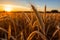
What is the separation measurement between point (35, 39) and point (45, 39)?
1.77 meters

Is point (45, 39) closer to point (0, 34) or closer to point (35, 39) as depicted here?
point (35, 39)

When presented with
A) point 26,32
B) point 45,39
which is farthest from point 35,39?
point 45,39

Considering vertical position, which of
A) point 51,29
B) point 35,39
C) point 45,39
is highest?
point 45,39

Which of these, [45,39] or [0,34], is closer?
[45,39]

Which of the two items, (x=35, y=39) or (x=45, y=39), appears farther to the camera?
(x=35, y=39)

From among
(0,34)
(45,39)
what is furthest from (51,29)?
(45,39)

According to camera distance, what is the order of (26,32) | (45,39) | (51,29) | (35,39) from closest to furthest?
(45,39), (35,39), (26,32), (51,29)

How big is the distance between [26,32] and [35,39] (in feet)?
1.16

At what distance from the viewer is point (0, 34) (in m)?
5.20

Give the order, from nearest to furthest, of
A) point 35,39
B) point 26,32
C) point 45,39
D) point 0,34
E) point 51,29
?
point 45,39
point 35,39
point 26,32
point 0,34
point 51,29

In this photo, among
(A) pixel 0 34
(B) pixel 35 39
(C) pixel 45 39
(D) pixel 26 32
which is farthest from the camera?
(A) pixel 0 34

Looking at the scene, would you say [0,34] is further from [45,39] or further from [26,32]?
[45,39]

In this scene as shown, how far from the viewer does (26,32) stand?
3.91 m

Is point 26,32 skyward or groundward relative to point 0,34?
skyward
